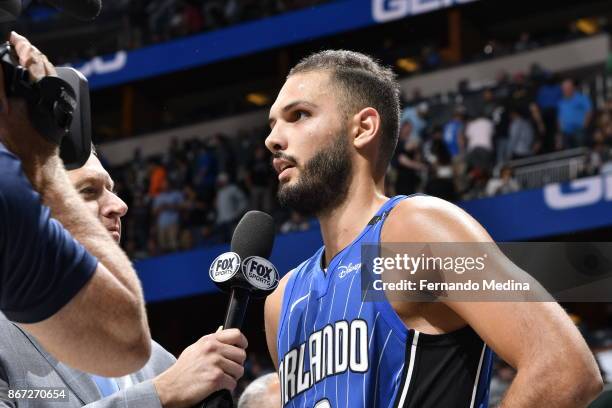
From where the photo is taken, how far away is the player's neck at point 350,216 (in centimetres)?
222

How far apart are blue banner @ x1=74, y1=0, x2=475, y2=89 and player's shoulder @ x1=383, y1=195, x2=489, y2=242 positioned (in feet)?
35.2

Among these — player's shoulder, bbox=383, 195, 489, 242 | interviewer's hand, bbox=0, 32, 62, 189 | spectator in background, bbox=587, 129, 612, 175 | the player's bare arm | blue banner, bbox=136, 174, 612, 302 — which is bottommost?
blue banner, bbox=136, 174, 612, 302

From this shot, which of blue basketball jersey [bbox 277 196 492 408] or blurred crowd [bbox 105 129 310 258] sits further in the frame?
blurred crowd [bbox 105 129 310 258]

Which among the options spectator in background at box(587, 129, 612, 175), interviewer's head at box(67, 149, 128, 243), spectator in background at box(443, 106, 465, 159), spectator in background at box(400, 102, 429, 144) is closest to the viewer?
interviewer's head at box(67, 149, 128, 243)

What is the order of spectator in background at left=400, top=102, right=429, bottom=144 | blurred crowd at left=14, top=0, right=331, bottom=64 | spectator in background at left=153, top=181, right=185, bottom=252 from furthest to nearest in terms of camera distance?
blurred crowd at left=14, top=0, right=331, bottom=64, spectator in background at left=153, top=181, right=185, bottom=252, spectator in background at left=400, top=102, right=429, bottom=144

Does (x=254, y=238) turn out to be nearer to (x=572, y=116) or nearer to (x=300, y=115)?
(x=300, y=115)

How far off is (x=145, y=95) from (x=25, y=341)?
15227 mm

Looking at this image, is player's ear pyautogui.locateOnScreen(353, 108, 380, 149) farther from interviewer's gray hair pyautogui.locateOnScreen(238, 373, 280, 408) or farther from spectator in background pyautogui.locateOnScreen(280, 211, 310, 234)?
spectator in background pyautogui.locateOnScreen(280, 211, 310, 234)

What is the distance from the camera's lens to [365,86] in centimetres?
235

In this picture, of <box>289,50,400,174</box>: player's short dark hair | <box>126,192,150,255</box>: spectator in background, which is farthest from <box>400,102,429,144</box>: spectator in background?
<box>289,50,400,174</box>: player's short dark hair

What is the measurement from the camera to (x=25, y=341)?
1.96 metres

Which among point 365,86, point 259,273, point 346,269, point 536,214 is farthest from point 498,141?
point 259,273

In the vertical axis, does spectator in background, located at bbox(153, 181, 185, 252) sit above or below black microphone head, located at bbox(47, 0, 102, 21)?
below

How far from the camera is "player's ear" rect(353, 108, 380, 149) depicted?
2.28m
